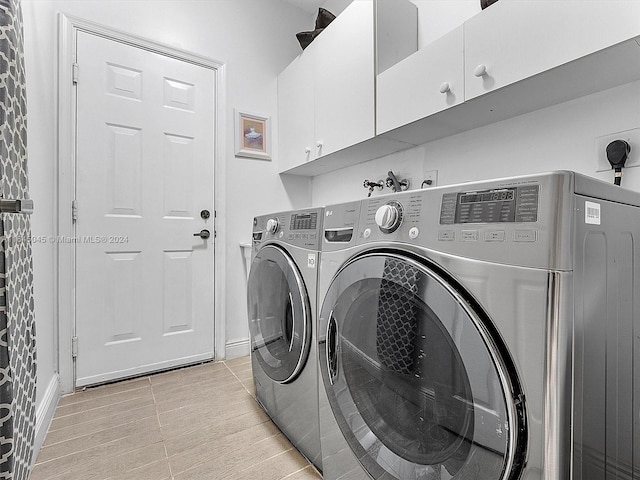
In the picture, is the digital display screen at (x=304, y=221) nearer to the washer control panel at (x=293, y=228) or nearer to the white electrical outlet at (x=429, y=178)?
the washer control panel at (x=293, y=228)

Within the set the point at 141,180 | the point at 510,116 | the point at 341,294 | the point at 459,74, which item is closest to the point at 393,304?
the point at 341,294

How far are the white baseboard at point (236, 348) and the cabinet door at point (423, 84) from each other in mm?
1734

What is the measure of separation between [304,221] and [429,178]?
850mm

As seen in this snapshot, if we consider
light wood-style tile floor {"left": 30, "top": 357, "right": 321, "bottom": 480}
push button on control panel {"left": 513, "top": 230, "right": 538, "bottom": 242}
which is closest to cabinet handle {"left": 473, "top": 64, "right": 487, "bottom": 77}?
push button on control panel {"left": 513, "top": 230, "right": 538, "bottom": 242}

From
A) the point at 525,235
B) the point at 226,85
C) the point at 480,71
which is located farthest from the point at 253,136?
the point at 525,235

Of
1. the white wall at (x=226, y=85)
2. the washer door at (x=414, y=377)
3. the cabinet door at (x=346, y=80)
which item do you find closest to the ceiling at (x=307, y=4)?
the white wall at (x=226, y=85)

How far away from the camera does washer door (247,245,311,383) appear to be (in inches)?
48.8

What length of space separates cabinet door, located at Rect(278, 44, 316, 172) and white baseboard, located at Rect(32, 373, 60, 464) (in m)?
1.86

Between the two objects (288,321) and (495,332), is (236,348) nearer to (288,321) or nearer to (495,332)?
(288,321)

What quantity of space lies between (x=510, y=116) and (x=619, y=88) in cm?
35

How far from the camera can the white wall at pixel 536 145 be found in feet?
3.68

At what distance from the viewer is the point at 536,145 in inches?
52.4

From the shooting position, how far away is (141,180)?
80.9 inches

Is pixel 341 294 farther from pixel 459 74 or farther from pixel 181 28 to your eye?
pixel 181 28
